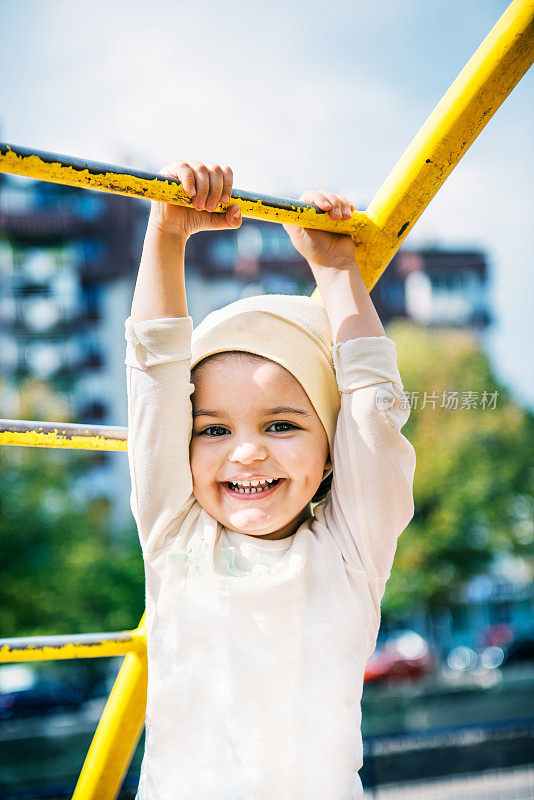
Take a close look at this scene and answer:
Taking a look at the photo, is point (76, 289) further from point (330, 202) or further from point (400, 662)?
point (330, 202)

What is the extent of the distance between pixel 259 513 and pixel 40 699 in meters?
13.8

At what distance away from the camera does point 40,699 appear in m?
13.3

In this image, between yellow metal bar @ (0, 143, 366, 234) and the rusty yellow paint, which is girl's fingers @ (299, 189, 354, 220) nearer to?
yellow metal bar @ (0, 143, 366, 234)

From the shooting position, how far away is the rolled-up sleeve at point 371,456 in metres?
1.03

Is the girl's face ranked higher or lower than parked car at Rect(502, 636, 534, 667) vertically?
higher

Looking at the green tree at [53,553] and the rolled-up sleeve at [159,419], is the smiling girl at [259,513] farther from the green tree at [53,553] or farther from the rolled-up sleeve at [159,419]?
the green tree at [53,553]

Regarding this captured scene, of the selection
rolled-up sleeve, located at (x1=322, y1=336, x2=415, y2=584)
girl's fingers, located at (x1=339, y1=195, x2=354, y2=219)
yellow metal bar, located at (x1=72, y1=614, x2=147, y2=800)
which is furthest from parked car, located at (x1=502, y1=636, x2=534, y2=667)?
girl's fingers, located at (x1=339, y1=195, x2=354, y2=219)

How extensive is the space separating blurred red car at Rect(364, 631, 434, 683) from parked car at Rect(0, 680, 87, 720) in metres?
5.35

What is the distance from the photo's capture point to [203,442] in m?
1.08

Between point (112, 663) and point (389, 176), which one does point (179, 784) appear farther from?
point (112, 663)

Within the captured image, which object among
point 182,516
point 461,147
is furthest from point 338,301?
point 182,516

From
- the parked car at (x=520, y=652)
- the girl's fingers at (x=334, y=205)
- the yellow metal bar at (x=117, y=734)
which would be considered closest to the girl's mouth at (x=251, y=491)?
the yellow metal bar at (x=117, y=734)

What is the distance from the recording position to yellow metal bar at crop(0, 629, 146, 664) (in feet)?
3.55

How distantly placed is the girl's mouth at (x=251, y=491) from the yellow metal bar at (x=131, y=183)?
354 millimetres
